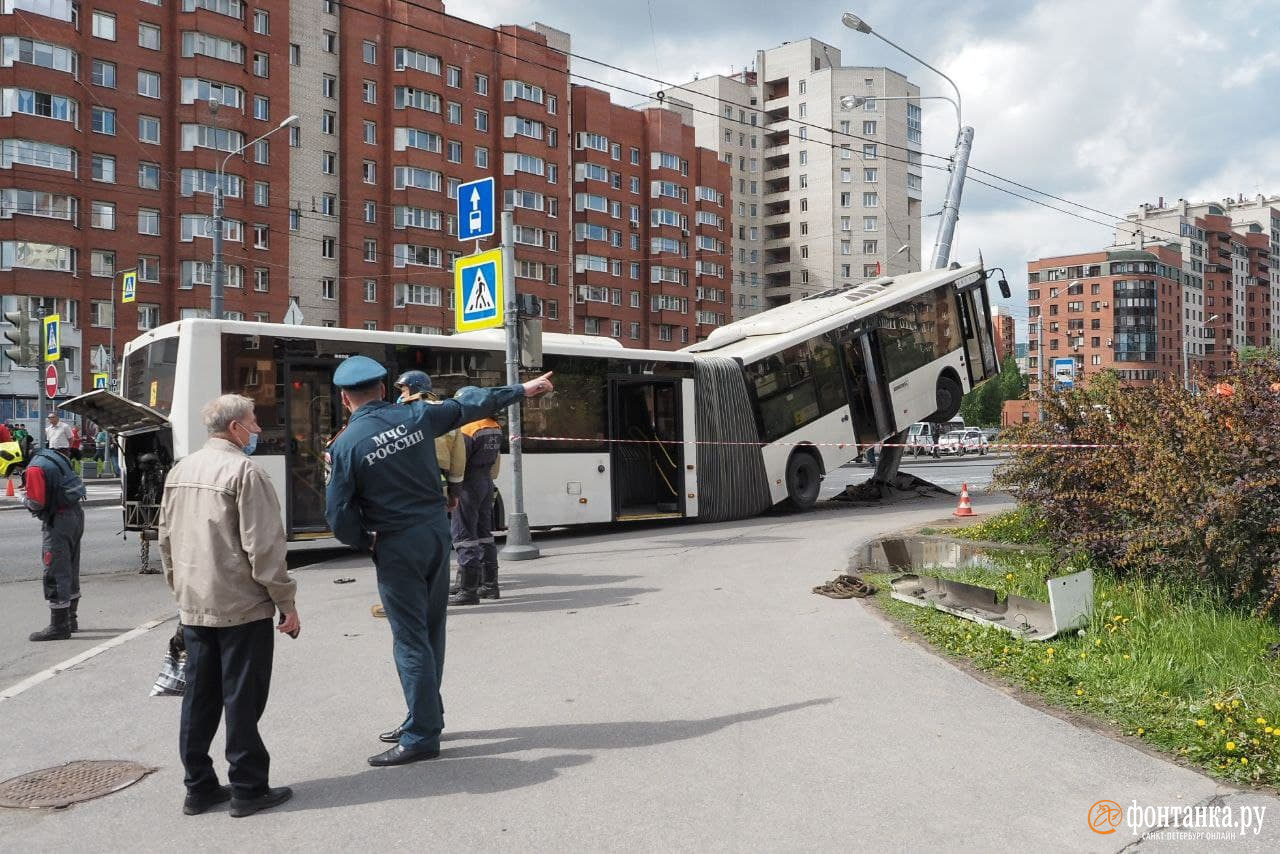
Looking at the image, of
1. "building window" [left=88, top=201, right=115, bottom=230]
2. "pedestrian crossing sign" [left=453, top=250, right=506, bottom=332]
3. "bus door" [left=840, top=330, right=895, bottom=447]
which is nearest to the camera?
"pedestrian crossing sign" [left=453, top=250, right=506, bottom=332]

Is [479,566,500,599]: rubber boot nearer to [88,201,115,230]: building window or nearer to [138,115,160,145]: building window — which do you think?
[88,201,115,230]: building window

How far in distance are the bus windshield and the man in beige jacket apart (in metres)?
7.86

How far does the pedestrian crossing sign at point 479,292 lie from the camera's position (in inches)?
493

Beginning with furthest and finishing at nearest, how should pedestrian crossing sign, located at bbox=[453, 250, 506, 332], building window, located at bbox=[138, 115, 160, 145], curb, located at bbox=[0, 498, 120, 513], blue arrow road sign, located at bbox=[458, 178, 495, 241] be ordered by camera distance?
building window, located at bbox=[138, 115, 160, 145], curb, located at bbox=[0, 498, 120, 513], blue arrow road sign, located at bbox=[458, 178, 495, 241], pedestrian crossing sign, located at bbox=[453, 250, 506, 332]

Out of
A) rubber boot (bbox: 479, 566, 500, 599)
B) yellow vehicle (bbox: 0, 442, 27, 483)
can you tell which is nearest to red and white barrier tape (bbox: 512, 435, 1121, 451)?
rubber boot (bbox: 479, 566, 500, 599)

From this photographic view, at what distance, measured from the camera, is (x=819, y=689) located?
6.17 meters

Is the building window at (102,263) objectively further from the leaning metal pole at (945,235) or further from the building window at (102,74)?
the leaning metal pole at (945,235)

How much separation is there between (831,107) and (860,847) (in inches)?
3667

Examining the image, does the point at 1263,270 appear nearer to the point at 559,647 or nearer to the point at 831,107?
the point at 831,107

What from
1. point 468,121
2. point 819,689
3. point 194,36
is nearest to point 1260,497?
point 819,689

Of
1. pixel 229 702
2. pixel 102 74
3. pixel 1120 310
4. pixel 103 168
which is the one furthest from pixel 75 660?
pixel 1120 310

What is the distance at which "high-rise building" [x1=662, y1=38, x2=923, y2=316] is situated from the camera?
92.2 m

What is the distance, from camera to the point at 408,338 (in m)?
13.3

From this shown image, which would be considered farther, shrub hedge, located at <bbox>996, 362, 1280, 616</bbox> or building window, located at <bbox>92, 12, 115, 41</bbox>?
building window, located at <bbox>92, 12, 115, 41</bbox>
